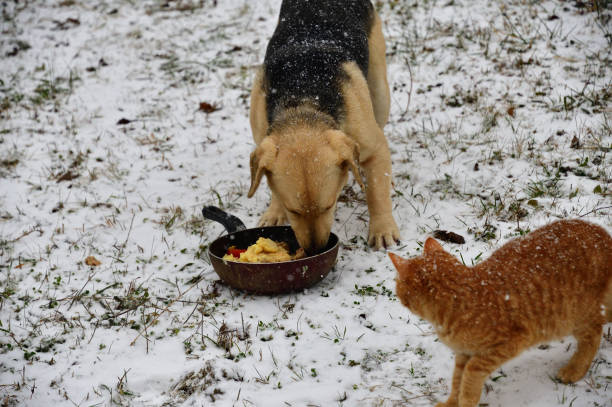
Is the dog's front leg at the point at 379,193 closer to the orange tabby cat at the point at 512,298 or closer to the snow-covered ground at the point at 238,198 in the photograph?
the snow-covered ground at the point at 238,198

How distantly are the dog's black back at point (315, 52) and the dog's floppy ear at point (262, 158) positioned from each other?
1.73 feet

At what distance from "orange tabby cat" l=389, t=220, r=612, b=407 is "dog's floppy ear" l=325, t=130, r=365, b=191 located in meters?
1.33

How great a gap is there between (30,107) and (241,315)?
566cm

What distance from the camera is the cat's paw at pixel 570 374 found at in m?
2.42

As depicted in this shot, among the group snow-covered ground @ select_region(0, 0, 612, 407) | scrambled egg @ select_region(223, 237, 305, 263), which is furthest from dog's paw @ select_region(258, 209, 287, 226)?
scrambled egg @ select_region(223, 237, 305, 263)

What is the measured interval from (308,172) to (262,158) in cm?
39

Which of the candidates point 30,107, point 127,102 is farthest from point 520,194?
point 30,107

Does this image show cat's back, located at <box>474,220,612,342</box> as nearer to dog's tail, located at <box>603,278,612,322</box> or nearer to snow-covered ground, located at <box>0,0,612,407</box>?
dog's tail, located at <box>603,278,612,322</box>

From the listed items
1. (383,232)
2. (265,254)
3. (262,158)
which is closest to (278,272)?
(265,254)

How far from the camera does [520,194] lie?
4.34 m

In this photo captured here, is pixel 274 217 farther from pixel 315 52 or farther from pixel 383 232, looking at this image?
pixel 315 52

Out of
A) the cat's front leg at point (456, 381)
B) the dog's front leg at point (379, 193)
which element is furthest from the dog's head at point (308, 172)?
the cat's front leg at point (456, 381)

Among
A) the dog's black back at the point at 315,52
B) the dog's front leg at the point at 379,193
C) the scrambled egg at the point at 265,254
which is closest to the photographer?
the scrambled egg at the point at 265,254

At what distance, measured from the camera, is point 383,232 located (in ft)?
13.8
